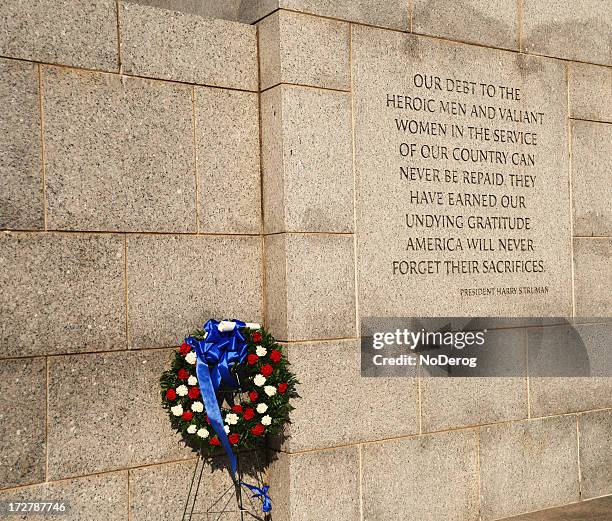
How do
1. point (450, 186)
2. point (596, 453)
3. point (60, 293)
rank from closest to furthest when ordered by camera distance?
point (60, 293), point (450, 186), point (596, 453)

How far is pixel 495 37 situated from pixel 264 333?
365cm

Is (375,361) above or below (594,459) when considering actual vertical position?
above

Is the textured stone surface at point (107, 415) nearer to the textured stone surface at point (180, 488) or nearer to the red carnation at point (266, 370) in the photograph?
the textured stone surface at point (180, 488)

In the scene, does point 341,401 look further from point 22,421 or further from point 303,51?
point 303,51

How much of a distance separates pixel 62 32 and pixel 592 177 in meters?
5.35

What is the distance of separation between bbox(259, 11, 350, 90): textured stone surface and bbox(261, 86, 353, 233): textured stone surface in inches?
4.3

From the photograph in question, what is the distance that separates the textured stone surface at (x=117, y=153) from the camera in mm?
6227

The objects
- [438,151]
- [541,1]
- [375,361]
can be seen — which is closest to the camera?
[375,361]

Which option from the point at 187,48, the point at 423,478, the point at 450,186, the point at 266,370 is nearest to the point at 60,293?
the point at 266,370

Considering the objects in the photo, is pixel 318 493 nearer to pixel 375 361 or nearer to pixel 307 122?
pixel 375 361

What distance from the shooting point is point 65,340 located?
6.21 m

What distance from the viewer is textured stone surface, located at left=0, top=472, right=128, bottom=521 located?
6.04m

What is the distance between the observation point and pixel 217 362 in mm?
6539

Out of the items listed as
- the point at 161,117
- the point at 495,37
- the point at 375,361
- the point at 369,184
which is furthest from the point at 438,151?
the point at 161,117
